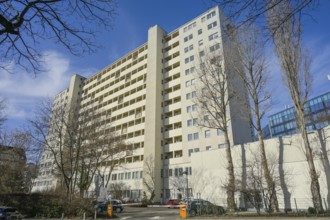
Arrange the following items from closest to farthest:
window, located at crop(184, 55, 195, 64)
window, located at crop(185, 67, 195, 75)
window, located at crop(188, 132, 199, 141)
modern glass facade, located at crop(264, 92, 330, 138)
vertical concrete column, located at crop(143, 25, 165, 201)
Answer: window, located at crop(188, 132, 199, 141), vertical concrete column, located at crop(143, 25, 165, 201), window, located at crop(185, 67, 195, 75), window, located at crop(184, 55, 195, 64), modern glass facade, located at crop(264, 92, 330, 138)

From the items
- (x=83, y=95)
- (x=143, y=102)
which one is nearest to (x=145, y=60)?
(x=143, y=102)

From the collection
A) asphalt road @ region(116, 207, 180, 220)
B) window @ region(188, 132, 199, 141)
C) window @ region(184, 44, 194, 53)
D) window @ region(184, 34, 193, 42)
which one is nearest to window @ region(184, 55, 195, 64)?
window @ region(184, 44, 194, 53)

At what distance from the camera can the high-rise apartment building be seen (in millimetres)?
47500

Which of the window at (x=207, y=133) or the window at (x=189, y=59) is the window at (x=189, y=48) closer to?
the window at (x=189, y=59)

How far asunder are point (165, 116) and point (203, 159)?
24.5m

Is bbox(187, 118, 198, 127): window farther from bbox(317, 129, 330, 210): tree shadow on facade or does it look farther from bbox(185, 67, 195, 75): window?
bbox(317, 129, 330, 210): tree shadow on facade

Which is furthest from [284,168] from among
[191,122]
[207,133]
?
[191,122]

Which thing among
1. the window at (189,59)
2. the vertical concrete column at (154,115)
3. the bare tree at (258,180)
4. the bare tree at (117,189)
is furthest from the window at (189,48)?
the bare tree at (258,180)

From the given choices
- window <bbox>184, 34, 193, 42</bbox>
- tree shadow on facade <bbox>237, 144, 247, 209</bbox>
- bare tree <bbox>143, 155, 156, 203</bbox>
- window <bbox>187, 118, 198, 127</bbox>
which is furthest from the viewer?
window <bbox>184, 34, 193, 42</bbox>

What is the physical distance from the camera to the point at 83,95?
284 ft

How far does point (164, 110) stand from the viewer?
56719 mm

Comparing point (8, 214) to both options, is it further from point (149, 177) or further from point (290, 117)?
point (290, 117)

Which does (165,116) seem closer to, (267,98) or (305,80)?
(267,98)

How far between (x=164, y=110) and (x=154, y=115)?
10.9 ft
